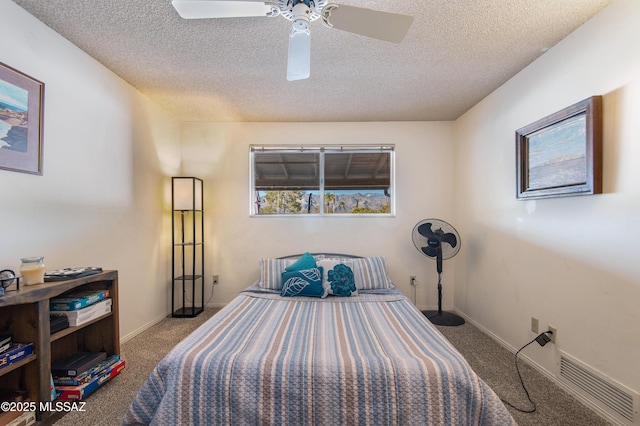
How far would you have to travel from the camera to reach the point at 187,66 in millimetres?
2287

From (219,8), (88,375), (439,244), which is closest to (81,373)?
(88,375)

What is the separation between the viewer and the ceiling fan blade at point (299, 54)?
1.54m

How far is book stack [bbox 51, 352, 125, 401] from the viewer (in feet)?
5.75

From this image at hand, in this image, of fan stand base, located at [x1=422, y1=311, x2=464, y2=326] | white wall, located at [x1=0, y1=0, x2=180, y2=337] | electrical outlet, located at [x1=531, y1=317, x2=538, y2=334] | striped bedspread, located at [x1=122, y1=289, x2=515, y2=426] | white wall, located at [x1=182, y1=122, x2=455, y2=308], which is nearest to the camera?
striped bedspread, located at [x1=122, y1=289, x2=515, y2=426]

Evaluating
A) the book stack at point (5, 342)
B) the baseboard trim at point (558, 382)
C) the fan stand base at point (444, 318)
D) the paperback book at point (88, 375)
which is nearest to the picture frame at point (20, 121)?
the book stack at point (5, 342)

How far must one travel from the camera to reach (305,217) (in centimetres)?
355

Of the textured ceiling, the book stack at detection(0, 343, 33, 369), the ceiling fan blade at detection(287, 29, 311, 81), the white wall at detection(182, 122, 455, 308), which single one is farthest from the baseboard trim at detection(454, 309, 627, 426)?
the book stack at detection(0, 343, 33, 369)

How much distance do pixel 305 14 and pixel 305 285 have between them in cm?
208

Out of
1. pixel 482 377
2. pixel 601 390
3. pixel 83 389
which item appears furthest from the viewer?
pixel 482 377

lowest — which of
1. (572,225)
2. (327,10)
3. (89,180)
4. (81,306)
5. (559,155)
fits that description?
(81,306)

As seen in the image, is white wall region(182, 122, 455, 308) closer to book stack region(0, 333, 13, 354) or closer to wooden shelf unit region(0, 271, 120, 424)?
wooden shelf unit region(0, 271, 120, 424)

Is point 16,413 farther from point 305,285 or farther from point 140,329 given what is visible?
point 305,285

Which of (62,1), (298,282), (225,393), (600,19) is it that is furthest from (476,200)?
(62,1)

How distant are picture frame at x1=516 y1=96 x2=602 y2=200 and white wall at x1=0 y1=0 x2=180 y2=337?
3.57 metres
